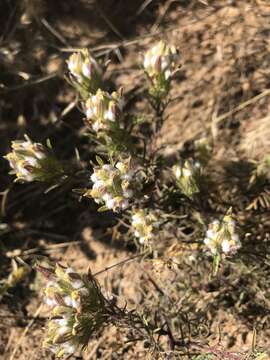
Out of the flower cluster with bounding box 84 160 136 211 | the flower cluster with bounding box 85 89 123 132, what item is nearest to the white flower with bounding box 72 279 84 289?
the flower cluster with bounding box 84 160 136 211

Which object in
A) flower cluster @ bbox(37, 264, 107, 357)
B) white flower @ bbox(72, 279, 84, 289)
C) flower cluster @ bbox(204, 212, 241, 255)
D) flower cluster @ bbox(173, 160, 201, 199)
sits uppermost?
flower cluster @ bbox(173, 160, 201, 199)

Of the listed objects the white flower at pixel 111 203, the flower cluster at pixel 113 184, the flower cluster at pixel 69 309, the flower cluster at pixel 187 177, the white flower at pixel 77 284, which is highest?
the flower cluster at pixel 113 184

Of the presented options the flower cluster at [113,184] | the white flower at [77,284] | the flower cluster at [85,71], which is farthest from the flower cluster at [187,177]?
the white flower at [77,284]

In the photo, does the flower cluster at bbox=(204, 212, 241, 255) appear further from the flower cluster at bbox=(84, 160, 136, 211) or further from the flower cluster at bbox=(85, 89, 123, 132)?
the flower cluster at bbox=(85, 89, 123, 132)

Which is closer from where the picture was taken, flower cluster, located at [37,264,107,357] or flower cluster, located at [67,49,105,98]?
flower cluster, located at [37,264,107,357]

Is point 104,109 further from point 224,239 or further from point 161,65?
point 224,239

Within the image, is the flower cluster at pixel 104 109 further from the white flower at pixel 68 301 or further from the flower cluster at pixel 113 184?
the white flower at pixel 68 301

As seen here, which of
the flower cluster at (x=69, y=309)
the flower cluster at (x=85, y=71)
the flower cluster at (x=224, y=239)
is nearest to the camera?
the flower cluster at (x=69, y=309)
